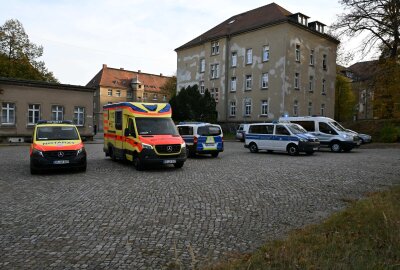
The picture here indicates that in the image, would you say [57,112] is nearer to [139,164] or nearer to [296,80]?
[139,164]

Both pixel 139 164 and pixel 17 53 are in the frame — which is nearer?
pixel 139 164

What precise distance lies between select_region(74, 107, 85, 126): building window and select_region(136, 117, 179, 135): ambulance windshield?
2143 cm

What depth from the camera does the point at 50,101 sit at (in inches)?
1244

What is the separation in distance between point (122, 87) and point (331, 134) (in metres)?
65.8

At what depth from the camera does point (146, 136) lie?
43.7 feet

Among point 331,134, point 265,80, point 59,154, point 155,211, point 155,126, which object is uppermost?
point 265,80

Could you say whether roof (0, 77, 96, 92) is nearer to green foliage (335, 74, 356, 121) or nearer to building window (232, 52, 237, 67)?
building window (232, 52, 237, 67)

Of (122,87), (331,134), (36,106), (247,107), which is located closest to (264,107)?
(247,107)

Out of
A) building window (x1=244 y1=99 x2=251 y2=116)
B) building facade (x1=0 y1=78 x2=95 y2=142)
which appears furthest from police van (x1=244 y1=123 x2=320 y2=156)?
building window (x1=244 y1=99 x2=251 y2=116)

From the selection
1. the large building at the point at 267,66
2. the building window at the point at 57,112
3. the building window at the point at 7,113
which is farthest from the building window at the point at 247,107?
the building window at the point at 7,113

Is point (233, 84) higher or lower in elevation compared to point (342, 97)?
higher

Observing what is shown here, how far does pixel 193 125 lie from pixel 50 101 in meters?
19.3

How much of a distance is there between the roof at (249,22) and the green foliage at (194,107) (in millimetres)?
10404

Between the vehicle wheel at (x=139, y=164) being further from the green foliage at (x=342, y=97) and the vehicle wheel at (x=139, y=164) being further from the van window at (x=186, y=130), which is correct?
the green foliage at (x=342, y=97)
